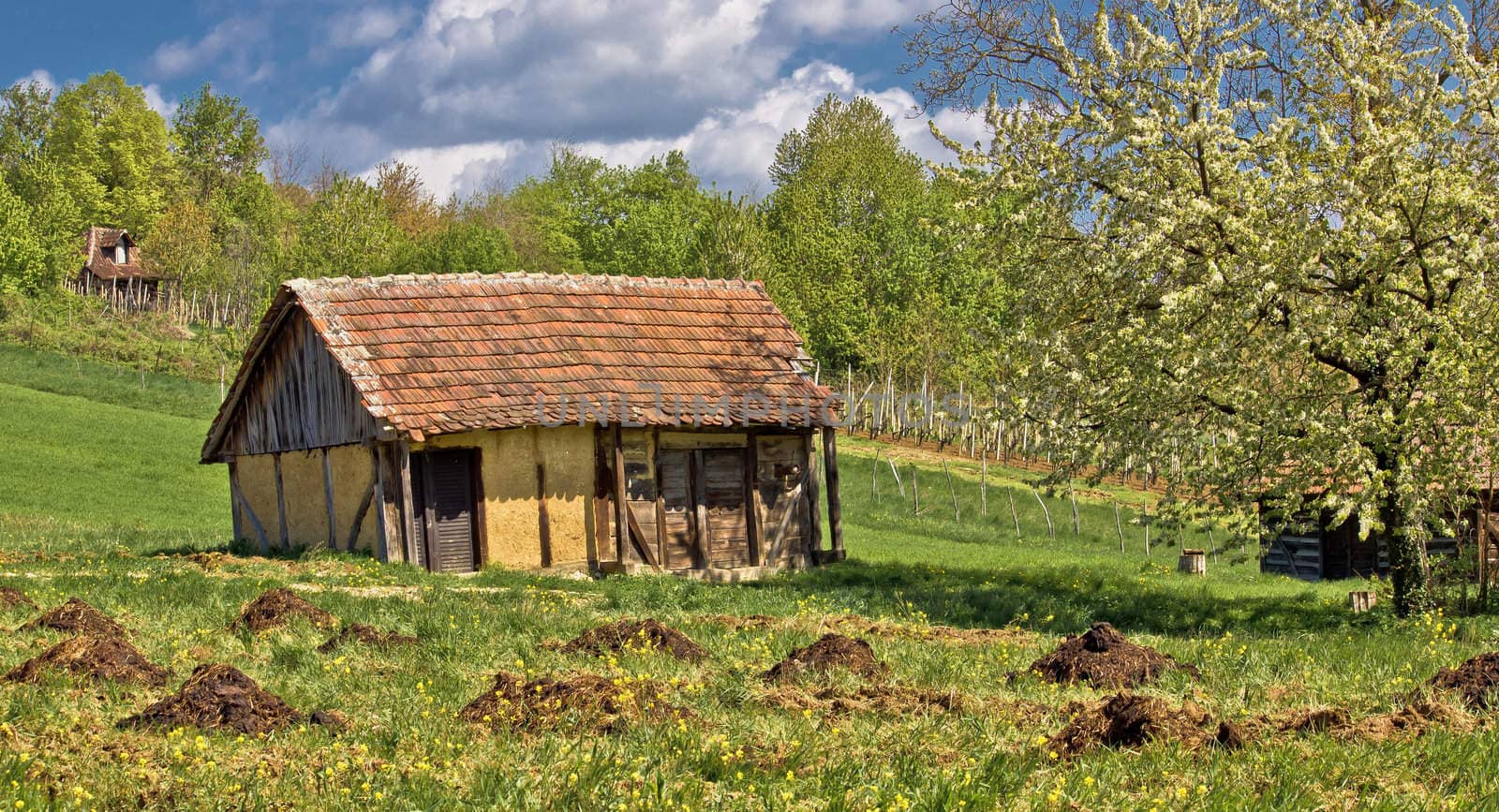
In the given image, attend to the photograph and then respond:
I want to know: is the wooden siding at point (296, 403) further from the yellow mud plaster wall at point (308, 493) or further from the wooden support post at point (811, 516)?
the wooden support post at point (811, 516)

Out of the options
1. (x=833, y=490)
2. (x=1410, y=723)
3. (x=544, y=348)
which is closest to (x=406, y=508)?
(x=544, y=348)

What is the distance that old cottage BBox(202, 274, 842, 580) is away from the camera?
21.9m

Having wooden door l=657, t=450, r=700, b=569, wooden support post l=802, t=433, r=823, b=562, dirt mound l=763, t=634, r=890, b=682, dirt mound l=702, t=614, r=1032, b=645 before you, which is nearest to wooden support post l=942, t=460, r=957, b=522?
wooden support post l=802, t=433, r=823, b=562

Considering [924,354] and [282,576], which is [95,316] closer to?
[924,354]

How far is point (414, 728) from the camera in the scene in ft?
24.4

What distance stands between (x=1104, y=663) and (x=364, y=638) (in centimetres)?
580

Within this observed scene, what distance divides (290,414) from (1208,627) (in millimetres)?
15759

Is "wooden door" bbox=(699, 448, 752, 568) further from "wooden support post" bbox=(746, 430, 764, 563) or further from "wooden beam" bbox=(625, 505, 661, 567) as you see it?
"wooden beam" bbox=(625, 505, 661, 567)

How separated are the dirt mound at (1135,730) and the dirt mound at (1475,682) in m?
2.09

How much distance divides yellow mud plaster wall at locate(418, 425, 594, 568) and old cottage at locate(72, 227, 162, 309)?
63.4m

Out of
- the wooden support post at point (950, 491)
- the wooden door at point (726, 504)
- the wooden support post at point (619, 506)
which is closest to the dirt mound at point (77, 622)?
the wooden support post at point (619, 506)

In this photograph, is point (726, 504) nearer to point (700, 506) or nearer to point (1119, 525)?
point (700, 506)

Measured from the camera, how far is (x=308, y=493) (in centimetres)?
2433

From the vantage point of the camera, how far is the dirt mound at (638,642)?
10.4 meters
